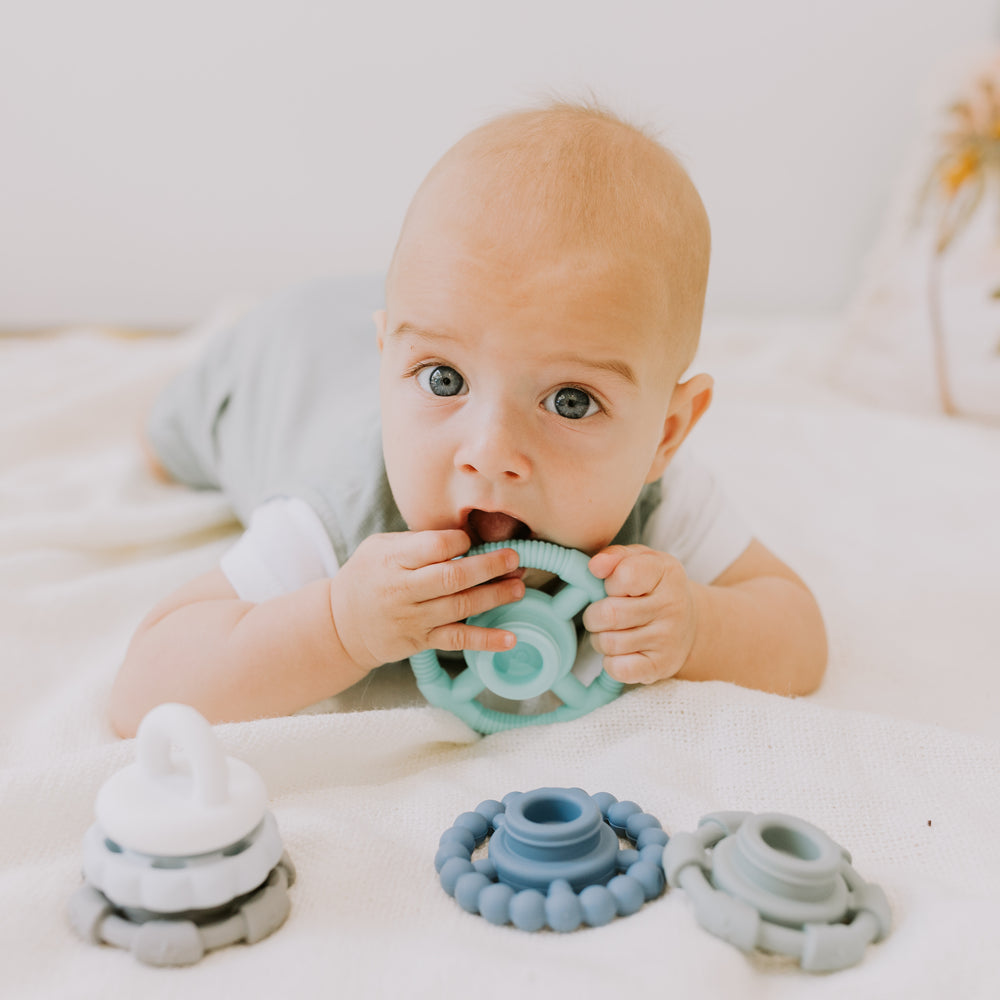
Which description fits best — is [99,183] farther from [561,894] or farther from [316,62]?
[561,894]

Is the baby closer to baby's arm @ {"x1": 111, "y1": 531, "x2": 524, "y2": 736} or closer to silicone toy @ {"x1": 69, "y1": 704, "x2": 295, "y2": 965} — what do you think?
baby's arm @ {"x1": 111, "y1": 531, "x2": 524, "y2": 736}

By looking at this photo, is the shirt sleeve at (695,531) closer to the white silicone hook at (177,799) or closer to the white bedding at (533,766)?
the white bedding at (533,766)

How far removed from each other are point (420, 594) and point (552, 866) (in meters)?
0.21

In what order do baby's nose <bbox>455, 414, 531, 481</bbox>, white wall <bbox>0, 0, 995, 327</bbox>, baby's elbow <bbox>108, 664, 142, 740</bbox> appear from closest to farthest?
1. baby's nose <bbox>455, 414, 531, 481</bbox>
2. baby's elbow <bbox>108, 664, 142, 740</bbox>
3. white wall <bbox>0, 0, 995, 327</bbox>

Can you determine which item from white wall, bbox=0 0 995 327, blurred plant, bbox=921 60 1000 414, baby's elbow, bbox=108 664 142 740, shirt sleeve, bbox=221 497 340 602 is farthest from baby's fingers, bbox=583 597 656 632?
white wall, bbox=0 0 995 327

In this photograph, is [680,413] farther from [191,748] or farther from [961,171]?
[961,171]

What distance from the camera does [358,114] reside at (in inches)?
87.0

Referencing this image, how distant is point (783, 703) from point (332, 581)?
13.6 inches

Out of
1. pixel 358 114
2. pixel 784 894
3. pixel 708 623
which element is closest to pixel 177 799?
pixel 784 894

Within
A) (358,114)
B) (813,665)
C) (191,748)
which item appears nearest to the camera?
(191,748)

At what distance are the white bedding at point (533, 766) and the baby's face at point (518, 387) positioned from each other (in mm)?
160

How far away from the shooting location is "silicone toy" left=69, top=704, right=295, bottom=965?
Result: 1.64 ft

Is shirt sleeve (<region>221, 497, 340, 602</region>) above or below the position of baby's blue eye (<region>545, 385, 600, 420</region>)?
below

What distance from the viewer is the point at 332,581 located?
78 cm
